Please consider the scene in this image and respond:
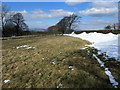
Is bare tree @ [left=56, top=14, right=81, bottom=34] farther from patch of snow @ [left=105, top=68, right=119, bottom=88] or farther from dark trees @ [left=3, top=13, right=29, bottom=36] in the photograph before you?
patch of snow @ [left=105, top=68, right=119, bottom=88]

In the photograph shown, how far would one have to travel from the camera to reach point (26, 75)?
407 cm

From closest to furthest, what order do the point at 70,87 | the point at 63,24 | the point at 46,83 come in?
the point at 70,87 < the point at 46,83 < the point at 63,24

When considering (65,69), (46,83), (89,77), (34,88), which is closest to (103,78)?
(89,77)

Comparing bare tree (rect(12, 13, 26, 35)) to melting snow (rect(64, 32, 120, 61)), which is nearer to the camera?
melting snow (rect(64, 32, 120, 61))

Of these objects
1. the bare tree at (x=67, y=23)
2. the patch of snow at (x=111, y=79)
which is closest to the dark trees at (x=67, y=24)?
the bare tree at (x=67, y=23)

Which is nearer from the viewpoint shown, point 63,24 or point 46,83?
point 46,83

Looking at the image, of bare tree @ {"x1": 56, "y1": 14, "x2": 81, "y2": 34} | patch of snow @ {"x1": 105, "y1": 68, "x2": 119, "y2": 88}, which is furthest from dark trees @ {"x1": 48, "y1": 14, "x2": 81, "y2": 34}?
patch of snow @ {"x1": 105, "y1": 68, "x2": 119, "y2": 88}

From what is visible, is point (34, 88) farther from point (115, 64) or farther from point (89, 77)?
point (115, 64)

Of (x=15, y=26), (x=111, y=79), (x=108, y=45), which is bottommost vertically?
(x=111, y=79)

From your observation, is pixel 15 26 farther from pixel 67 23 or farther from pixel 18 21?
pixel 67 23

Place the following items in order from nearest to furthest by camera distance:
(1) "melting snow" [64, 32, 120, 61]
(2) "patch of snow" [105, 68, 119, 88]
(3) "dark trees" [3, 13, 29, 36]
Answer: (2) "patch of snow" [105, 68, 119, 88]
(1) "melting snow" [64, 32, 120, 61]
(3) "dark trees" [3, 13, 29, 36]

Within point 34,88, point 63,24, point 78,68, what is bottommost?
point 34,88

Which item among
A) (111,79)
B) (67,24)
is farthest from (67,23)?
(111,79)

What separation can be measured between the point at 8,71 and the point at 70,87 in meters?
2.95
